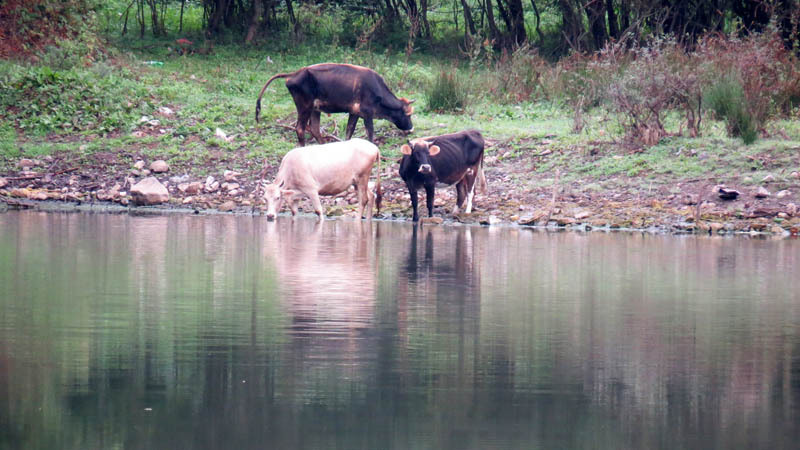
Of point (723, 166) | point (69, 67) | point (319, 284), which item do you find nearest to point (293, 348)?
point (319, 284)

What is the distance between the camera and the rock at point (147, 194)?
18.7 m

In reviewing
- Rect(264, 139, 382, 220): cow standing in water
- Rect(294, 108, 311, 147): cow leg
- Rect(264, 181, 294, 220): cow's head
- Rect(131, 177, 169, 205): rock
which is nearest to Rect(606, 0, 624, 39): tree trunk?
Rect(294, 108, 311, 147): cow leg

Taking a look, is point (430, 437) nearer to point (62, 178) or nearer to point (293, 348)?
point (293, 348)

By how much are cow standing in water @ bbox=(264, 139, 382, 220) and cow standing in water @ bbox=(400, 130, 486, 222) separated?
0.72 meters

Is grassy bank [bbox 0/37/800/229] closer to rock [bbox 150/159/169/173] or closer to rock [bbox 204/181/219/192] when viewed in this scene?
rock [bbox 150/159/169/173]

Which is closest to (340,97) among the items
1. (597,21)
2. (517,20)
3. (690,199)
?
(690,199)

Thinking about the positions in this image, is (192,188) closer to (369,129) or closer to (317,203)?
(317,203)

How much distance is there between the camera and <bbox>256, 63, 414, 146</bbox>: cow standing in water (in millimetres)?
19359

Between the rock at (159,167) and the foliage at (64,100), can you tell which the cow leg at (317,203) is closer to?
the rock at (159,167)

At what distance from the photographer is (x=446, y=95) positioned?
74.3 feet

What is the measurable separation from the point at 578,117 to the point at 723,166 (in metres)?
3.70

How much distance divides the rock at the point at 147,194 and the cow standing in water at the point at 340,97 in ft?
8.52

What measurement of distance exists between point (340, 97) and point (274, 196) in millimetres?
3101

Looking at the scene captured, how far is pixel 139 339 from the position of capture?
22.7ft
